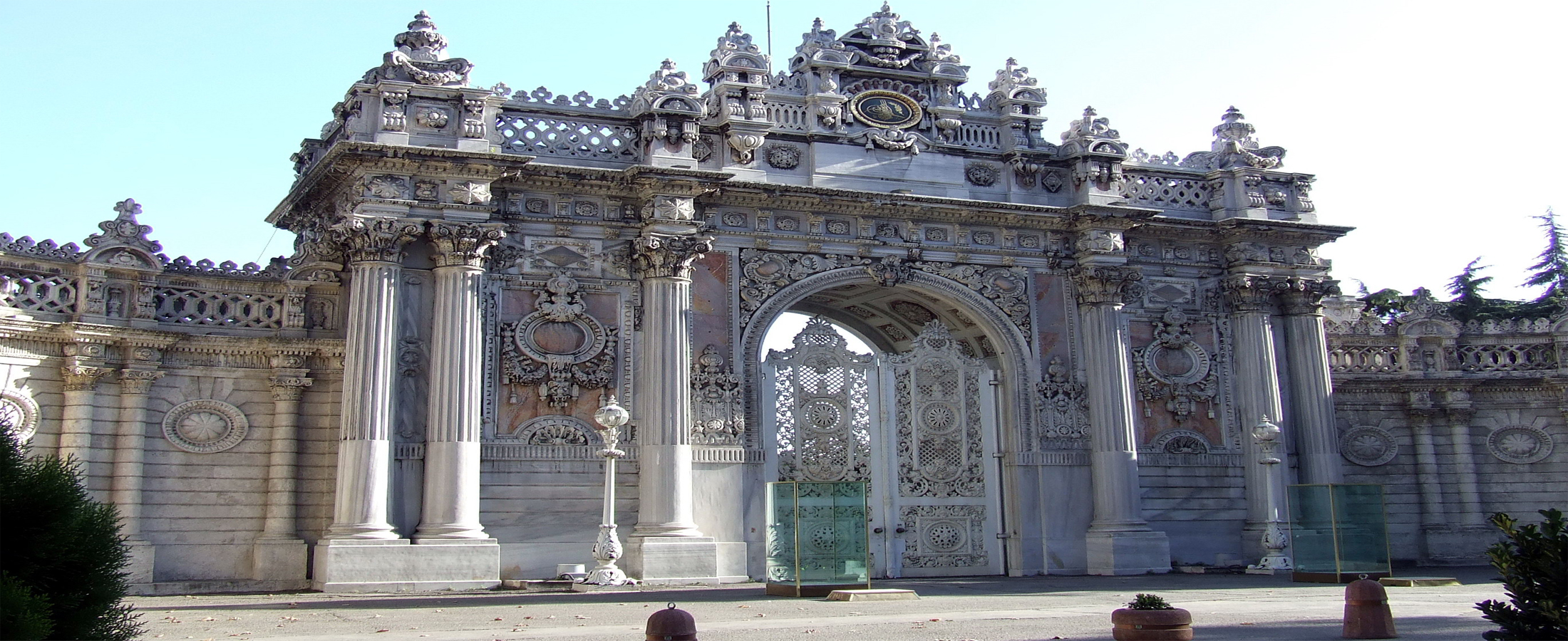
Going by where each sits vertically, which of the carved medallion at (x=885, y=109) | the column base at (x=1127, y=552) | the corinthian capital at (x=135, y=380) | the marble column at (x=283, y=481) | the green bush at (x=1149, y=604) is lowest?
the green bush at (x=1149, y=604)

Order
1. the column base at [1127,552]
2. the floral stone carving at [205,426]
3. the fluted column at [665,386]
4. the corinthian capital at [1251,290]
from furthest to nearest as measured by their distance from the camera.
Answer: the corinthian capital at [1251,290] < the column base at [1127,552] < the fluted column at [665,386] < the floral stone carving at [205,426]

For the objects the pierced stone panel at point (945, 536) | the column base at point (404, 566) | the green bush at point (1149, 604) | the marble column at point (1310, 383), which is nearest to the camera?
the green bush at point (1149, 604)

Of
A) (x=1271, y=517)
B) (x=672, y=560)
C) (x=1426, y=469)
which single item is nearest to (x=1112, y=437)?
(x=1271, y=517)

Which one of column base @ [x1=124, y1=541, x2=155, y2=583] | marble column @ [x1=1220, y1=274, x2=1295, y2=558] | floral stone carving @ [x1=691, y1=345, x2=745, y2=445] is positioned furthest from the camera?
marble column @ [x1=1220, y1=274, x2=1295, y2=558]

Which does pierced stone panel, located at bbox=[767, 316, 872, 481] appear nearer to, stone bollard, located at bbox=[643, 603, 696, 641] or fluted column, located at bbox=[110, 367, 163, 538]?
fluted column, located at bbox=[110, 367, 163, 538]

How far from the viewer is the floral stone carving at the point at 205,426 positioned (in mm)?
19141

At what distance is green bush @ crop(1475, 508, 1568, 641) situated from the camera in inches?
361

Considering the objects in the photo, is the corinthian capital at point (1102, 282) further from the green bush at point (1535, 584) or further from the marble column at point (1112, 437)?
the green bush at point (1535, 584)

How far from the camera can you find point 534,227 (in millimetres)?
20453

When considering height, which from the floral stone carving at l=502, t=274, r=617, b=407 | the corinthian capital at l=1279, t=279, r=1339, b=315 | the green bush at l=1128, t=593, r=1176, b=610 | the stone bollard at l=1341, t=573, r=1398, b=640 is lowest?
the stone bollard at l=1341, t=573, r=1398, b=640

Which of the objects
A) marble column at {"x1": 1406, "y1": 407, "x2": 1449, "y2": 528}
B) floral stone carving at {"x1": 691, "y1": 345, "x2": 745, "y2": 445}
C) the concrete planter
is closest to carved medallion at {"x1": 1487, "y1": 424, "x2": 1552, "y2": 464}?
marble column at {"x1": 1406, "y1": 407, "x2": 1449, "y2": 528}

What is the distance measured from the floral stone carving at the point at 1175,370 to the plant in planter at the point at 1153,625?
12.8 m

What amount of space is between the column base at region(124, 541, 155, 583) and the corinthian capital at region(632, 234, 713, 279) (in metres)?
7.60

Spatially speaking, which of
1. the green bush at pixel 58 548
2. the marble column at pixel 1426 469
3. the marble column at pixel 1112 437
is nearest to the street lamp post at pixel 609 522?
the marble column at pixel 1112 437
